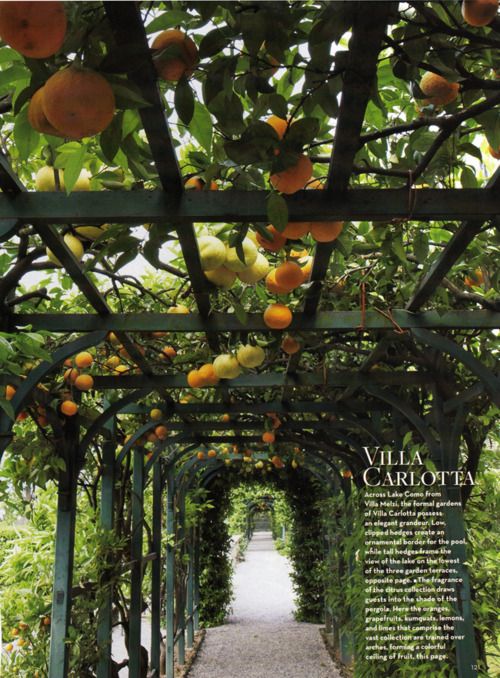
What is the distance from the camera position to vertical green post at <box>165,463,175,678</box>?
251 inches

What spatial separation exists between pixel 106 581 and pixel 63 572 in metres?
1.11

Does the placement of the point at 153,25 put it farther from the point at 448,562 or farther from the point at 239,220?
the point at 448,562

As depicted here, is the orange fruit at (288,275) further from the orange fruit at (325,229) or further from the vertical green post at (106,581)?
the vertical green post at (106,581)

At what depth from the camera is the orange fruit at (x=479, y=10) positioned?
89 centimetres

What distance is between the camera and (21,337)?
6.14ft

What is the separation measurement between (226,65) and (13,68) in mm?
337

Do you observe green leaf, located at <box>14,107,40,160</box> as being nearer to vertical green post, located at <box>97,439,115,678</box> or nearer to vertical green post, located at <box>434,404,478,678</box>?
vertical green post, located at <box>434,404,478,678</box>

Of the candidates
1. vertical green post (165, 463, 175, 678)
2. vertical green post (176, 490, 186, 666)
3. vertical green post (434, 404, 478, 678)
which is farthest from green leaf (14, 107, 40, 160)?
vertical green post (176, 490, 186, 666)

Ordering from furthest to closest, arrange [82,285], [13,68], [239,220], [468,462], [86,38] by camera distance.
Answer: [468,462], [82,285], [239,220], [13,68], [86,38]

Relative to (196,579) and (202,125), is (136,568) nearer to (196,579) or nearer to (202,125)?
(202,125)

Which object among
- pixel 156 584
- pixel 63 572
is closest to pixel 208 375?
pixel 63 572

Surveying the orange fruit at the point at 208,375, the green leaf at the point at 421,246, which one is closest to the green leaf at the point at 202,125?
the green leaf at the point at 421,246

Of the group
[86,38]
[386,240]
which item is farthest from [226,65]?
[386,240]

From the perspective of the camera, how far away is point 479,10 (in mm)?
894
